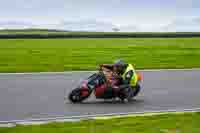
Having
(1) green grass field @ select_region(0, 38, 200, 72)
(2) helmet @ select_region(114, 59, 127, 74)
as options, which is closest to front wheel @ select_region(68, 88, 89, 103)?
(2) helmet @ select_region(114, 59, 127, 74)

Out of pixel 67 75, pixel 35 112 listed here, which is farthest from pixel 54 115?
pixel 67 75

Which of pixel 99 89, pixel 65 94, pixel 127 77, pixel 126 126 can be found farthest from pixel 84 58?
pixel 126 126

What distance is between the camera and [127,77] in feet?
47.1

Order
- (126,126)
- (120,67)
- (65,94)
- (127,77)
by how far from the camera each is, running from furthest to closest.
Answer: (65,94) → (120,67) → (127,77) → (126,126)

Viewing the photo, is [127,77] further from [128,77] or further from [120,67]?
[120,67]

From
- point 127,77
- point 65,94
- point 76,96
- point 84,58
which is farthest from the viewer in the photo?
point 84,58

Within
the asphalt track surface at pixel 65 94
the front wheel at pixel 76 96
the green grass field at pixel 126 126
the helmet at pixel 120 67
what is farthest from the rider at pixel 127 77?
the green grass field at pixel 126 126

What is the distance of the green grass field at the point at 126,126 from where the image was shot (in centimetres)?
1020

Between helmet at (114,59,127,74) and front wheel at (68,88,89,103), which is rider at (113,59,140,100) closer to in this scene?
helmet at (114,59,127,74)

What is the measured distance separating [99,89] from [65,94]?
5.70 feet

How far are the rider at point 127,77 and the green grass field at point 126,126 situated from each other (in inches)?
103

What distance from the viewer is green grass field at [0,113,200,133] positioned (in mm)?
10195

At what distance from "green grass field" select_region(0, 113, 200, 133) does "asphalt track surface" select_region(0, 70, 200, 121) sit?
1374 millimetres

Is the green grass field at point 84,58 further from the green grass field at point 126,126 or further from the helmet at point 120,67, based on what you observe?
the green grass field at point 126,126
